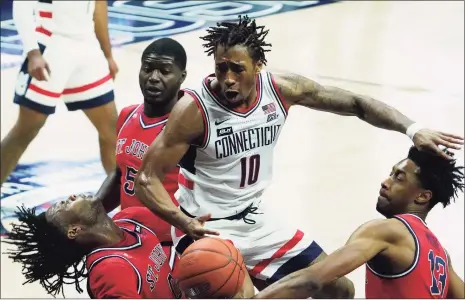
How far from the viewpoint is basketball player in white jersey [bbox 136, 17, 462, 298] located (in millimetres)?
4516

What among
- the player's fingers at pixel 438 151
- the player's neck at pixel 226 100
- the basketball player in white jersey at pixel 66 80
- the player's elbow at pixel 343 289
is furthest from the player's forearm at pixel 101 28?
the player's fingers at pixel 438 151

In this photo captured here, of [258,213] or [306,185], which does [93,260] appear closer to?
[258,213]

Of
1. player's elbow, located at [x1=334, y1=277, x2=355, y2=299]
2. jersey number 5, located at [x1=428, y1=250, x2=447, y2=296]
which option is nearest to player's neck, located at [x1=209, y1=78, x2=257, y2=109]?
player's elbow, located at [x1=334, y1=277, x2=355, y2=299]

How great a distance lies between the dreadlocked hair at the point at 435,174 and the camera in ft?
14.4

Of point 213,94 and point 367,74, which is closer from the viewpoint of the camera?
point 213,94

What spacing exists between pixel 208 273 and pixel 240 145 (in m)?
0.84

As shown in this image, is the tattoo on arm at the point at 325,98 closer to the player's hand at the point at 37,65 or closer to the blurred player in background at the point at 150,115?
the blurred player in background at the point at 150,115

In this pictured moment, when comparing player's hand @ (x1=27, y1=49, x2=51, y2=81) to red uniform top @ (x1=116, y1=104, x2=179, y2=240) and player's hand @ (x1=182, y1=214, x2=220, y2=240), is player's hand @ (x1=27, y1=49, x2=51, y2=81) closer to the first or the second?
red uniform top @ (x1=116, y1=104, x2=179, y2=240)

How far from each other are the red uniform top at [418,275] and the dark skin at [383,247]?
34mm

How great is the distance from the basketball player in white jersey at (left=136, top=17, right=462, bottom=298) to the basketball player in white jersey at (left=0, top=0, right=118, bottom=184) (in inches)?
103

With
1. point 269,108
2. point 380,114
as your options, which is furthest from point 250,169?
point 380,114

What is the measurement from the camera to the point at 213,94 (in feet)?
15.4

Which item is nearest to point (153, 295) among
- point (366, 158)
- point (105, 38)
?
point (105, 38)

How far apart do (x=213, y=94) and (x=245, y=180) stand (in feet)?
1.51
